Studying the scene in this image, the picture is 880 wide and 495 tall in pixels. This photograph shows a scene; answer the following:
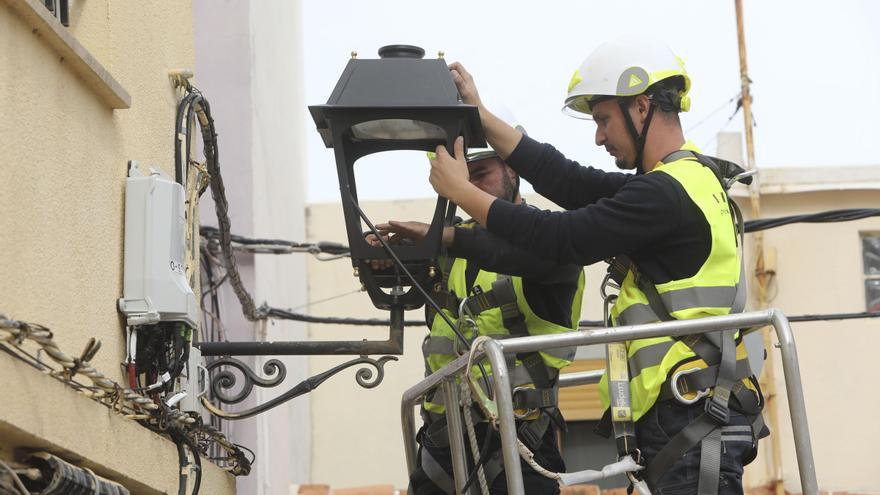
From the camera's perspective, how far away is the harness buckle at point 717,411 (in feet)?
14.9

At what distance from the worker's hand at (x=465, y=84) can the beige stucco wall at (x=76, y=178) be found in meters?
1.18

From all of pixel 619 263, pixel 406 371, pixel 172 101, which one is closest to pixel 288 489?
pixel 406 371

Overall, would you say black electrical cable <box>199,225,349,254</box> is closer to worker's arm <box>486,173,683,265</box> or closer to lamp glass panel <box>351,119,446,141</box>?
lamp glass panel <box>351,119,446,141</box>

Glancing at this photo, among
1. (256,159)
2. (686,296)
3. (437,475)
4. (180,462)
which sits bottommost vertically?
(437,475)

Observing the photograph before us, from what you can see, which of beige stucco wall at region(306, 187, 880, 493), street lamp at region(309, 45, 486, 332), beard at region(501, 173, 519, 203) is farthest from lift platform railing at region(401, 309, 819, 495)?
beige stucco wall at region(306, 187, 880, 493)

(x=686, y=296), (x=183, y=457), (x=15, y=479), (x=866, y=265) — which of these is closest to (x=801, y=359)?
(x=866, y=265)

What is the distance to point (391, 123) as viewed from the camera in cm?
483

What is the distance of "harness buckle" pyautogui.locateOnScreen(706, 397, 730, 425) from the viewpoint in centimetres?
455

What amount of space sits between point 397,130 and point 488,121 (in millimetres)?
556

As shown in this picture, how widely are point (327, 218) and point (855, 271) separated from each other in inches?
249

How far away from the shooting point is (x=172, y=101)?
582 centimetres

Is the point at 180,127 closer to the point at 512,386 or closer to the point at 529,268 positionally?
the point at 529,268

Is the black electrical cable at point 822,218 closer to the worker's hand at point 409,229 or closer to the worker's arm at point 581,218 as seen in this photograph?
the worker's arm at point 581,218

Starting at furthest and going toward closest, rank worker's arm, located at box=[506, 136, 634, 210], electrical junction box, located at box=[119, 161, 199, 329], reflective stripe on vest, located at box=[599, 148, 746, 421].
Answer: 1. worker's arm, located at box=[506, 136, 634, 210]
2. electrical junction box, located at box=[119, 161, 199, 329]
3. reflective stripe on vest, located at box=[599, 148, 746, 421]
